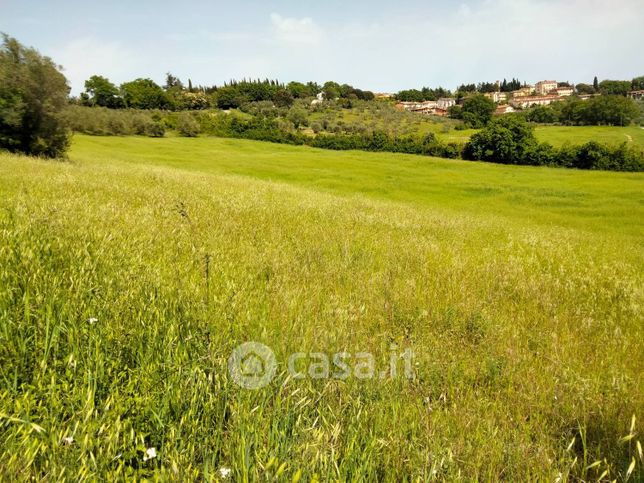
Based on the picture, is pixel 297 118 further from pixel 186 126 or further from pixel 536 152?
pixel 536 152

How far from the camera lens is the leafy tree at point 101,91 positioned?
115500 mm

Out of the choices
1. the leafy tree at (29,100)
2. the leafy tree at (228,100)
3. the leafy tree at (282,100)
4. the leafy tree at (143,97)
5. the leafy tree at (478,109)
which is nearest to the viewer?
the leafy tree at (29,100)

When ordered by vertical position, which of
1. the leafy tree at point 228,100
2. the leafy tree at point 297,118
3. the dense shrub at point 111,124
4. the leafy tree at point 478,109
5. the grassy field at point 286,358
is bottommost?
the grassy field at point 286,358

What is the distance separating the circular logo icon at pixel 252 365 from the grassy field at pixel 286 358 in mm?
79

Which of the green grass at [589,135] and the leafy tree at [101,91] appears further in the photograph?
the leafy tree at [101,91]

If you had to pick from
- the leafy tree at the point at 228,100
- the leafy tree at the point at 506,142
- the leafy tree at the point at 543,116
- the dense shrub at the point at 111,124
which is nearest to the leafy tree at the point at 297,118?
the leafy tree at the point at 228,100

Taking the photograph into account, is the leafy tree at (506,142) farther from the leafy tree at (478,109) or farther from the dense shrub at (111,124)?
the dense shrub at (111,124)

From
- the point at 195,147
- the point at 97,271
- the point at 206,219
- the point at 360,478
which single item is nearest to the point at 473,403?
the point at 360,478

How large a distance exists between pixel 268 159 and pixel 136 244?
54467mm

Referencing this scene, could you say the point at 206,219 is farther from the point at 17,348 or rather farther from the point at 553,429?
the point at 553,429

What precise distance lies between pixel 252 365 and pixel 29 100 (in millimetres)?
35358

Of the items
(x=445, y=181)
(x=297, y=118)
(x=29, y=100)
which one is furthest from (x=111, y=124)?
(x=445, y=181)

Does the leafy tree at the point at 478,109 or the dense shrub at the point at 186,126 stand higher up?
the leafy tree at the point at 478,109

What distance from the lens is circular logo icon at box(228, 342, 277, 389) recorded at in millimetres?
2393
